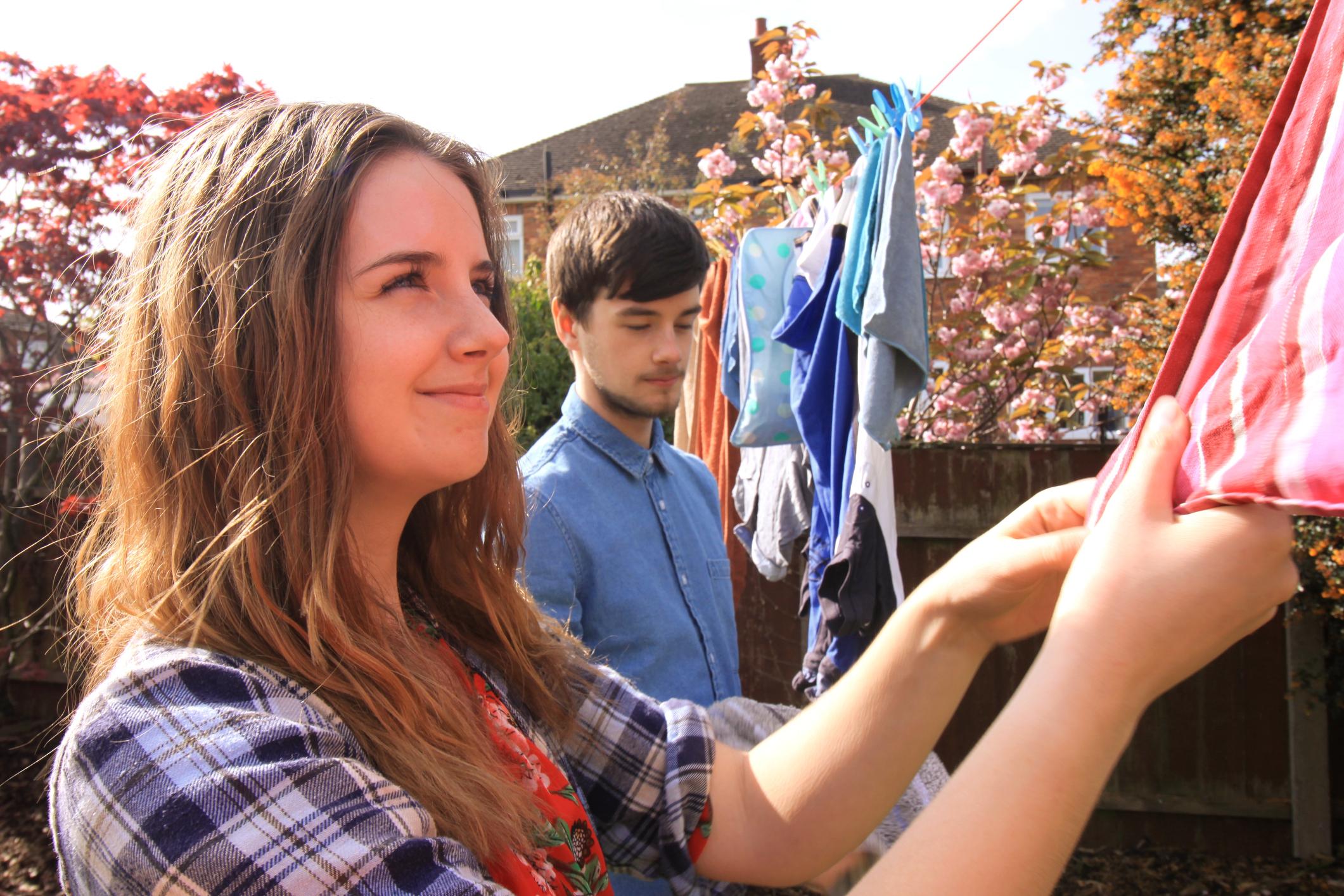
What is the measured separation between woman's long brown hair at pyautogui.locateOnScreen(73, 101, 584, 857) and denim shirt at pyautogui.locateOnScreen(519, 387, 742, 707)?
0.84 meters

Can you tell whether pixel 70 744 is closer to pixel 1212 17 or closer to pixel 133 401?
pixel 133 401

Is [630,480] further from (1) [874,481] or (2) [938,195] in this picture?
(2) [938,195]

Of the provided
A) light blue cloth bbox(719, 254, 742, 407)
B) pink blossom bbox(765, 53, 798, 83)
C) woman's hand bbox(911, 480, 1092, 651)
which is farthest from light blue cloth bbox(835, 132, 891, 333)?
pink blossom bbox(765, 53, 798, 83)

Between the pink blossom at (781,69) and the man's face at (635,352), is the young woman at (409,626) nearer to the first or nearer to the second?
the man's face at (635,352)

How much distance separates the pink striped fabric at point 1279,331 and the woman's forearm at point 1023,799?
22 cm

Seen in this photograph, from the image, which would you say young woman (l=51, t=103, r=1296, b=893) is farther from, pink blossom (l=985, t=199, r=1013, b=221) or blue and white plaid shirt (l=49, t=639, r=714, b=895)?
pink blossom (l=985, t=199, r=1013, b=221)

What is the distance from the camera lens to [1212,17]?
407 cm

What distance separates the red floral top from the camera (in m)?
1.08

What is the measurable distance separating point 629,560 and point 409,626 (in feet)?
2.89

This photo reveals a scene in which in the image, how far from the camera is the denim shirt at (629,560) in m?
2.09

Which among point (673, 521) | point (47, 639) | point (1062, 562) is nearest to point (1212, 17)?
point (673, 521)

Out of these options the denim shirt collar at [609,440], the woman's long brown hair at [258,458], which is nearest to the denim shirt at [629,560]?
the denim shirt collar at [609,440]

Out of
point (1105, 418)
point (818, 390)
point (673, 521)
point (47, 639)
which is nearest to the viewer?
point (673, 521)

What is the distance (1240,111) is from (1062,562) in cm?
336
